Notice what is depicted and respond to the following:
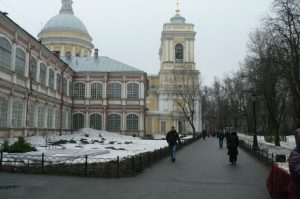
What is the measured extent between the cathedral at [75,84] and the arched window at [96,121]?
0.14 m

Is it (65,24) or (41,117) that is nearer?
(41,117)

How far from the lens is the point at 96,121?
56.6 meters

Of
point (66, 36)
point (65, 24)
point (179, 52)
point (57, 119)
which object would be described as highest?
point (65, 24)

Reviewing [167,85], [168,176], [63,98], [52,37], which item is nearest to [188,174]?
[168,176]

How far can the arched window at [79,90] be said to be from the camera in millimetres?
56594

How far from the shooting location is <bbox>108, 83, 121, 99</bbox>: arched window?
186ft

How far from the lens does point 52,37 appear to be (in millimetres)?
72812

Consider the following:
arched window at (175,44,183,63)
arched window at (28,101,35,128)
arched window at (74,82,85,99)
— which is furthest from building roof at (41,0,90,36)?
arched window at (28,101,35,128)

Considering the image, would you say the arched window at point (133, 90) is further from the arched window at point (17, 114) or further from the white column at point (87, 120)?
the arched window at point (17, 114)

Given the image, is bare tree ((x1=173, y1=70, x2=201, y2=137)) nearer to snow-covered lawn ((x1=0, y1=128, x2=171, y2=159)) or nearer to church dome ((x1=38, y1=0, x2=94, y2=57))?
snow-covered lawn ((x1=0, y1=128, x2=171, y2=159))

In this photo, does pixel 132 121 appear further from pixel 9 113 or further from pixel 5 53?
pixel 5 53

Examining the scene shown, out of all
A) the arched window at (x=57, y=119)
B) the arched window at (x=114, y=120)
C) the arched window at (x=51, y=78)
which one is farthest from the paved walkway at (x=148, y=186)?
the arched window at (x=114, y=120)

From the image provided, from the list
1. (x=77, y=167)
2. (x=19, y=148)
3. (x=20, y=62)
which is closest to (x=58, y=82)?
(x=20, y=62)

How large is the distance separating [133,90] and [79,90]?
762cm
